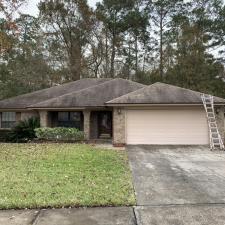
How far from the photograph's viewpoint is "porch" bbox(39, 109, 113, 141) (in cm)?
2028

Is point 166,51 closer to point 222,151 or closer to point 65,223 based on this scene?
point 222,151

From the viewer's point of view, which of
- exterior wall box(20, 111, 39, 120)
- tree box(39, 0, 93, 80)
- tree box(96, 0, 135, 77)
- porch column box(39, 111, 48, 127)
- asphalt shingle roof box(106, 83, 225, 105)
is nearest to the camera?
asphalt shingle roof box(106, 83, 225, 105)

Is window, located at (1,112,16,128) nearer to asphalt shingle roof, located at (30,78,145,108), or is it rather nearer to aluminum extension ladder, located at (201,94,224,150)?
asphalt shingle roof, located at (30,78,145,108)

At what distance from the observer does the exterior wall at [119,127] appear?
53.5 feet

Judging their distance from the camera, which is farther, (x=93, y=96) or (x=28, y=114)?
(x=28, y=114)

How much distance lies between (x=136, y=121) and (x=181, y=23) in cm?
2103

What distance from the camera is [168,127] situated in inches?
648

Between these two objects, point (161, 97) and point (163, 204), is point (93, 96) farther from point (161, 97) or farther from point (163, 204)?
point (163, 204)

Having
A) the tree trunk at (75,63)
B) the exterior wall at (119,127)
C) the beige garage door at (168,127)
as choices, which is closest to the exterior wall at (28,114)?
the exterior wall at (119,127)

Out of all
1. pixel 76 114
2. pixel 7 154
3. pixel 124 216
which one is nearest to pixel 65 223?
pixel 124 216

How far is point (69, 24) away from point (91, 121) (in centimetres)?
1818

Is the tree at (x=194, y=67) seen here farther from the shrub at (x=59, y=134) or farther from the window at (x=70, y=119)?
the shrub at (x=59, y=134)

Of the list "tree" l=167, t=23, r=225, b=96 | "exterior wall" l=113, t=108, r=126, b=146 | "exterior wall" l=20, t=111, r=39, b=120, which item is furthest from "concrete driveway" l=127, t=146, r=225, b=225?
"tree" l=167, t=23, r=225, b=96

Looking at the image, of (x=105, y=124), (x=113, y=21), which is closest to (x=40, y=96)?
(x=105, y=124)
